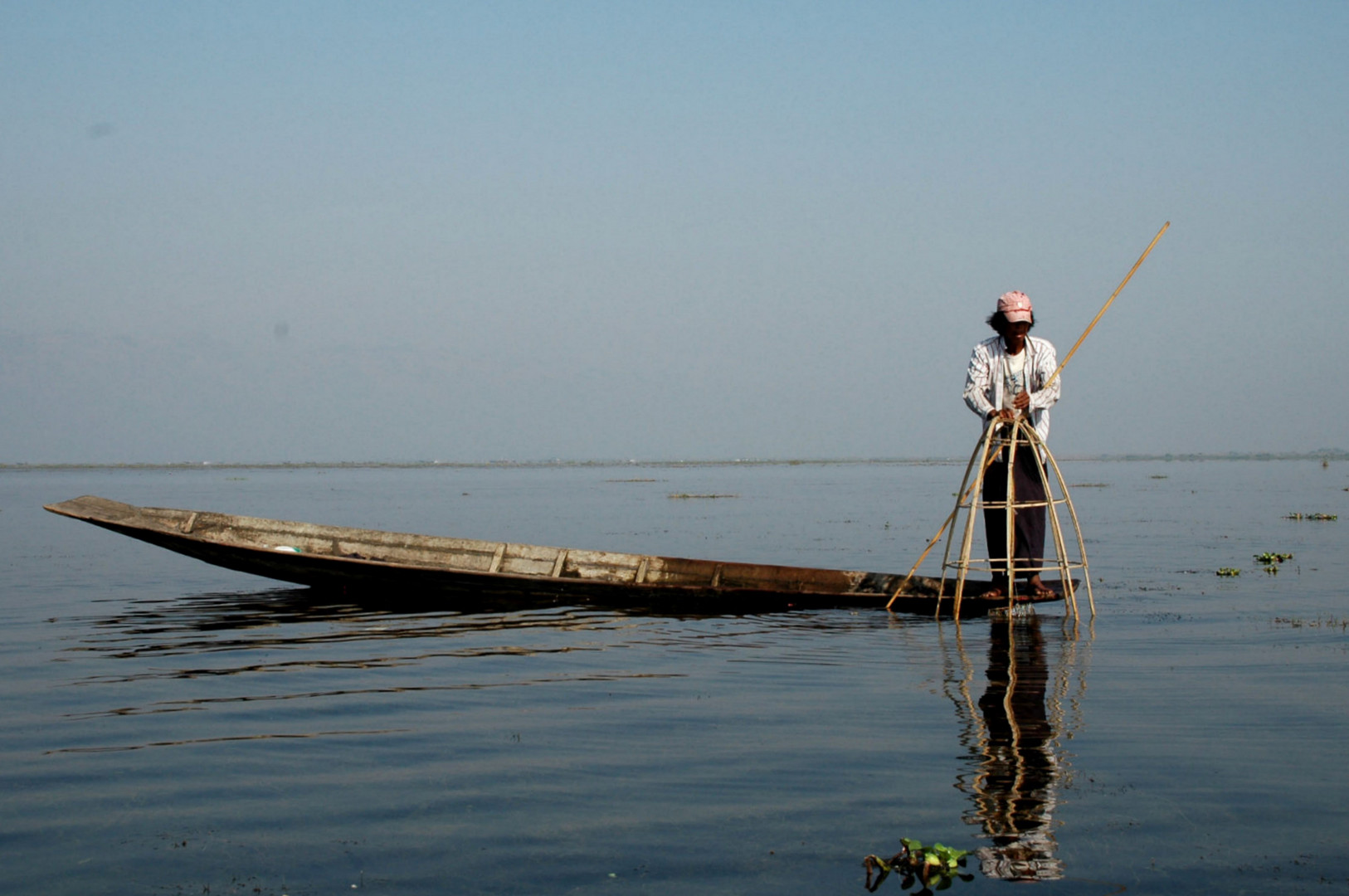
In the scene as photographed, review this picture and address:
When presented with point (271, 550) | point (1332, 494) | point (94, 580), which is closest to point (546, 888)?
point (271, 550)

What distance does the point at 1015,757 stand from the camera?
5.63 m

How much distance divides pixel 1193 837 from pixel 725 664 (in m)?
4.62

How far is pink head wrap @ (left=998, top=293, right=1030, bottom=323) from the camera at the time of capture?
9781 millimetres

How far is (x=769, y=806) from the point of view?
16.0 ft

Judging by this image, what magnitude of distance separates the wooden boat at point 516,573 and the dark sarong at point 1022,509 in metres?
0.63

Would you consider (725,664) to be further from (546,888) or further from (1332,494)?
(1332,494)

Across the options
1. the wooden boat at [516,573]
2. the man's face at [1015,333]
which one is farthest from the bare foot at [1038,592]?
the man's face at [1015,333]

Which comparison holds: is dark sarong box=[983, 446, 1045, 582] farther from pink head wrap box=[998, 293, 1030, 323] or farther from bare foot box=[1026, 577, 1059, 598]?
pink head wrap box=[998, 293, 1030, 323]

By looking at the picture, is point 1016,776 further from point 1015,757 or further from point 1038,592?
point 1038,592

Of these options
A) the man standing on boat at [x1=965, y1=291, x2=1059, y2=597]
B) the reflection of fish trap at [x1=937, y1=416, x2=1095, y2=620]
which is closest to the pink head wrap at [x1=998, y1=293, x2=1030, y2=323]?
the man standing on boat at [x1=965, y1=291, x2=1059, y2=597]

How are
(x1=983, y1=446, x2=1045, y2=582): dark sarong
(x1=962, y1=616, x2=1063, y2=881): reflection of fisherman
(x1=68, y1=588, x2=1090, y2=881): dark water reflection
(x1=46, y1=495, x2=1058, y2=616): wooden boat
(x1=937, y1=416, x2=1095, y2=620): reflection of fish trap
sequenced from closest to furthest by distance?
(x1=962, y1=616, x2=1063, y2=881): reflection of fisherman → (x1=68, y1=588, x2=1090, y2=881): dark water reflection → (x1=937, y1=416, x2=1095, y2=620): reflection of fish trap → (x1=983, y1=446, x2=1045, y2=582): dark sarong → (x1=46, y1=495, x2=1058, y2=616): wooden boat

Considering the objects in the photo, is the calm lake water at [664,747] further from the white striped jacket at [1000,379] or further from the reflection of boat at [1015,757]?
the white striped jacket at [1000,379]

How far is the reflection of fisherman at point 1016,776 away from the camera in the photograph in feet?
13.7

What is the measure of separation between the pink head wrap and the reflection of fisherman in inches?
118
